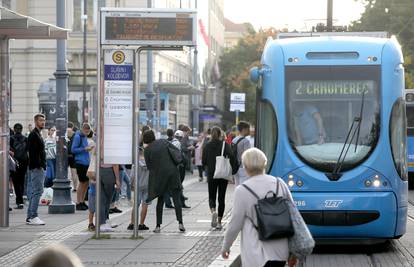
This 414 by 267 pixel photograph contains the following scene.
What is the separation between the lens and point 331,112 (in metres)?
13.5

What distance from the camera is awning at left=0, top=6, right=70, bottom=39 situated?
45.0ft

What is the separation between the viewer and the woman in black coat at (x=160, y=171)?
14969 mm

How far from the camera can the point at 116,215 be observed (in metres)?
18.5

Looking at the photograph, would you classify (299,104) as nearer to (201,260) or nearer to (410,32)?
(201,260)

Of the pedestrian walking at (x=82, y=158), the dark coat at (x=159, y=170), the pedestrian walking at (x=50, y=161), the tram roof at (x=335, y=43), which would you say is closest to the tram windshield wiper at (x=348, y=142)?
the tram roof at (x=335, y=43)

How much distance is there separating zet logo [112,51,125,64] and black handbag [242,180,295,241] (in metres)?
7.37

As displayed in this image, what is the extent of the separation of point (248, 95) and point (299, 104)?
71.1m

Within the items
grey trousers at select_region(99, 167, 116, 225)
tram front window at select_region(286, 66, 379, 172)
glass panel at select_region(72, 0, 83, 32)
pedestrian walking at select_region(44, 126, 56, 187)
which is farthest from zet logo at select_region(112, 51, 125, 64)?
glass panel at select_region(72, 0, 83, 32)

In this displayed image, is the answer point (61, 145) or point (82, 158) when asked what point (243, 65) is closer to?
point (82, 158)

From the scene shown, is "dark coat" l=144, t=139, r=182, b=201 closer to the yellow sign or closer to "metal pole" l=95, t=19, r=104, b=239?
"metal pole" l=95, t=19, r=104, b=239

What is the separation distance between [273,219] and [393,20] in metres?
55.1

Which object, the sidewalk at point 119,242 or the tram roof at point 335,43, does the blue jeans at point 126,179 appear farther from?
the tram roof at point 335,43

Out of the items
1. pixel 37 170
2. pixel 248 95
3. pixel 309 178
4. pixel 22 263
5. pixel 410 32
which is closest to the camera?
pixel 22 263

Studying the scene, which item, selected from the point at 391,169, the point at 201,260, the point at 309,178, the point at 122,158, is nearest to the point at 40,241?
the point at 122,158
